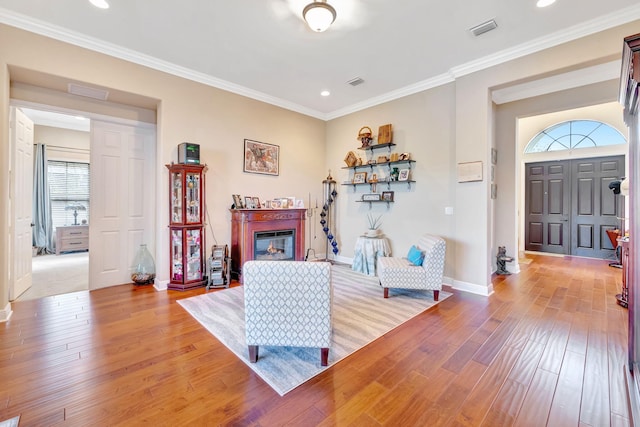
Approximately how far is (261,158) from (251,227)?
1377 millimetres

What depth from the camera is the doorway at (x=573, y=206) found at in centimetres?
583

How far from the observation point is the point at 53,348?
2.29m

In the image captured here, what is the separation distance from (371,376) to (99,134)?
4710 mm

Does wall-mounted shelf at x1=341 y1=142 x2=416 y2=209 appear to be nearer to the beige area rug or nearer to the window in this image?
→ the beige area rug

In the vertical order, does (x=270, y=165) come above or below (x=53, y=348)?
above

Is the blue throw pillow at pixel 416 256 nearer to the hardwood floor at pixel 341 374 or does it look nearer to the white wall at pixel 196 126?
the hardwood floor at pixel 341 374

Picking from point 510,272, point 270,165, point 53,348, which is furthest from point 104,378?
point 510,272

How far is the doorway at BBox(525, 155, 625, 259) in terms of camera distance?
229 inches

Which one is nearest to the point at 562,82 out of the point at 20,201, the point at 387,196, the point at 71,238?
the point at 387,196

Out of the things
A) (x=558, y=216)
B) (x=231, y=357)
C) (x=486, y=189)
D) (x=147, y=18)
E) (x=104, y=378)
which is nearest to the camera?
(x=104, y=378)

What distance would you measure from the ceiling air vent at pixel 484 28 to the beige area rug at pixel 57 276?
20.2 feet

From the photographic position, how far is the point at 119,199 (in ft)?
13.3

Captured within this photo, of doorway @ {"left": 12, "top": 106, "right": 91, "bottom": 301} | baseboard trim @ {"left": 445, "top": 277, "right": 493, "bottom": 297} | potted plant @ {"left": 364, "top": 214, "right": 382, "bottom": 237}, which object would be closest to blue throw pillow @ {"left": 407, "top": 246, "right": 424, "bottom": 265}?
baseboard trim @ {"left": 445, "top": 277, "right": 493, "bottom": 297}

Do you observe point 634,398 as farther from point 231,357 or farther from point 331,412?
point 231,357
